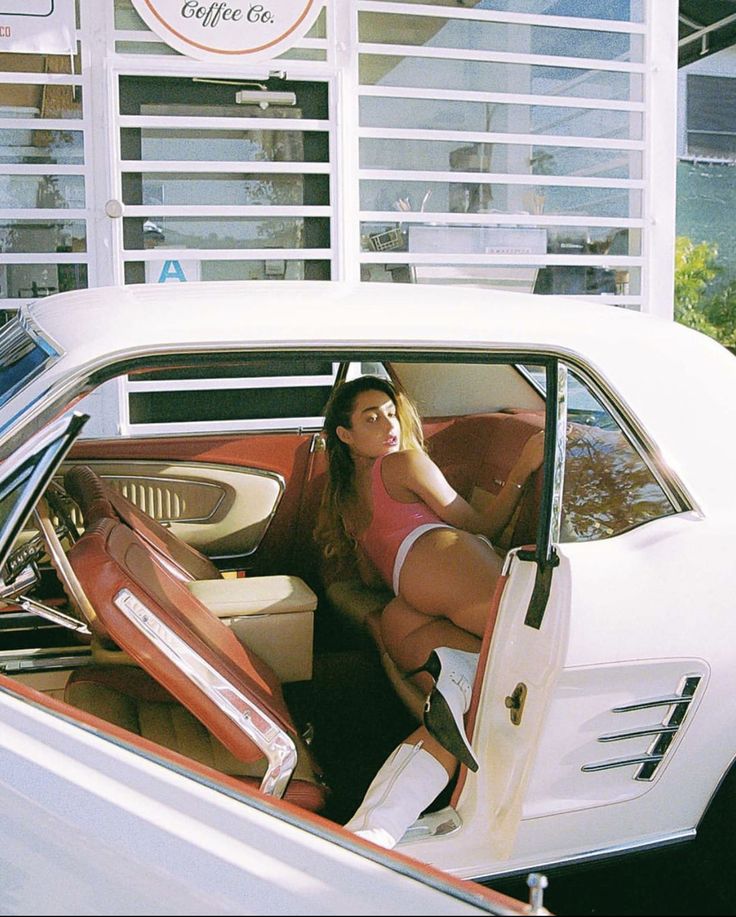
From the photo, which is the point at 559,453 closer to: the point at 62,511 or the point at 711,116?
the point at 62,511

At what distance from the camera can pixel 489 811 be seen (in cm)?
220

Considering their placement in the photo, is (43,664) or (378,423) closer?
(43,664)

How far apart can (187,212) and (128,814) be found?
5.47m

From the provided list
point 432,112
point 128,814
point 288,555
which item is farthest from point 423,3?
point 128,814

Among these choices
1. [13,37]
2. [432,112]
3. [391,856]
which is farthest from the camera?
[432,112]

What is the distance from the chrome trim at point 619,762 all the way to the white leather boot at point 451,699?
0.79ft

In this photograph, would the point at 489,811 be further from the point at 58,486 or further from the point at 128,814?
the point at 58,486

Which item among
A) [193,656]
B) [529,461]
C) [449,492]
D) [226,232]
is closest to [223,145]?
[226,232]

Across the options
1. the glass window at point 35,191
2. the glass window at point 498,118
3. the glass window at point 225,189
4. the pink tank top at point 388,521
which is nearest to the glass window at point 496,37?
the glass window at point 498,118

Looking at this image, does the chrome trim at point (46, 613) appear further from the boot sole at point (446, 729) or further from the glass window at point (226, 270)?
the glass window at point (226, 270)

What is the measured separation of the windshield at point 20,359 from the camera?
2.03 meters

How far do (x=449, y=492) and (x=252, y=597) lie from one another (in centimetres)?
70

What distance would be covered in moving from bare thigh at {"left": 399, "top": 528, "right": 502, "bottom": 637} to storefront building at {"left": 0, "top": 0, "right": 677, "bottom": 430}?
4132mm

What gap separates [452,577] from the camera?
2.64 meters
